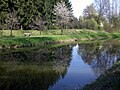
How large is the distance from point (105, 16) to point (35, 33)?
56262mm

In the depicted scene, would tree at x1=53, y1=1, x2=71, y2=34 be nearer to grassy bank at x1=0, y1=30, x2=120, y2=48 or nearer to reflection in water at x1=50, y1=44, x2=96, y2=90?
grassy bank at x1=0, y1=30, x2=120, y2=48

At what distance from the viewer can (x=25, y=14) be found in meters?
71.9

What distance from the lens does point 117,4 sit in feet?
413

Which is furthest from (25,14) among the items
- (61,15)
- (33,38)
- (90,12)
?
(90,12)

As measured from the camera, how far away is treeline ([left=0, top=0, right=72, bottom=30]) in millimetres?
65231

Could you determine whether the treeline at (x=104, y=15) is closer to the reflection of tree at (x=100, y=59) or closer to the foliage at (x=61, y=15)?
the foliage at (x=61, y=15)

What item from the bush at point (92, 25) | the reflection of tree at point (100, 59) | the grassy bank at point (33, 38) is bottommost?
the reflection of tree at point (100, 59)

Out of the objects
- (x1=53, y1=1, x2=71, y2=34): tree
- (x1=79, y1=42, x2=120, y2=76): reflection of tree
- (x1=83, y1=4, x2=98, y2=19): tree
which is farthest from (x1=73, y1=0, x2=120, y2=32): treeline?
(x1=79, y1=42, x2=120, y2=76): reflection of tree

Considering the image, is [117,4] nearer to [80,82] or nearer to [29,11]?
[29,11]

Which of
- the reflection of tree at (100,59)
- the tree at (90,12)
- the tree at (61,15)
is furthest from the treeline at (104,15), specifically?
the reflection of tree at (100,59)

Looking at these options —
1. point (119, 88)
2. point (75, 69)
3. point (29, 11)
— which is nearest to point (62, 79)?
point (75, 69)

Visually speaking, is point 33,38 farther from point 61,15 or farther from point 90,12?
point 90,12

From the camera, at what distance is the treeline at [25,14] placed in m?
65.2

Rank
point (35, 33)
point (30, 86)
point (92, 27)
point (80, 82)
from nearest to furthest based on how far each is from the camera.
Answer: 1. point (30, 86)
2. point (80, 82)
3. point (35, 33)
4. point (92, 27)
